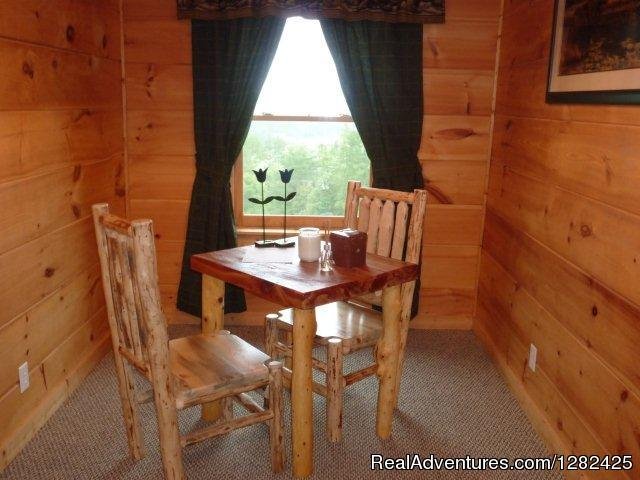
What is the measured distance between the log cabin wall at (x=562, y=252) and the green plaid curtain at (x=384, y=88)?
0.45m

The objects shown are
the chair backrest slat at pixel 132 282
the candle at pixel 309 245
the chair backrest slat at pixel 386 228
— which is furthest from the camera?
the chair backrest slat at pixel 386 228

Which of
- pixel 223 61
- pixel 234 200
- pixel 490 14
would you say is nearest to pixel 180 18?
pixel 223 61

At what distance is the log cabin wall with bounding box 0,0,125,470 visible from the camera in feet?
7.03

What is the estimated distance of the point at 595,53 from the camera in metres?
2.04

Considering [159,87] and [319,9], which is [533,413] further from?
[159,87]

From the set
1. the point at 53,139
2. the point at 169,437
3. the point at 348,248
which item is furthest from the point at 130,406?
the point at 53,139

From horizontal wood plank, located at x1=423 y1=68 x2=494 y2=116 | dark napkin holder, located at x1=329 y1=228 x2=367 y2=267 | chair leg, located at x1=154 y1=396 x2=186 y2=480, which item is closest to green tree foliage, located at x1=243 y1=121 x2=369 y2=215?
horizontal wood plank, located at x1=423 y1=68 x2=494 y2=116

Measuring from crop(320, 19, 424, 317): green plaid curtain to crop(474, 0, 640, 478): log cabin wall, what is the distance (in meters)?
0.45

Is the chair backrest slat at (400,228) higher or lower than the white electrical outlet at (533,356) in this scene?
higher

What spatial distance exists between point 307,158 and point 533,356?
5.34 feet

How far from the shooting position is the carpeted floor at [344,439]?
2164mm

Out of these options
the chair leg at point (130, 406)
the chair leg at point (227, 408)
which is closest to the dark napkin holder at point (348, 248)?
the chair leg at point (227, 408)

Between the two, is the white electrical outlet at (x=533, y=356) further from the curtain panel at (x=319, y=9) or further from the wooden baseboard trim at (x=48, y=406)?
the wooden baseboard trim at (x=48, y=406)

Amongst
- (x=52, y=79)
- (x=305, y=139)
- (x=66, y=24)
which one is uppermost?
(x=66, y=24)
